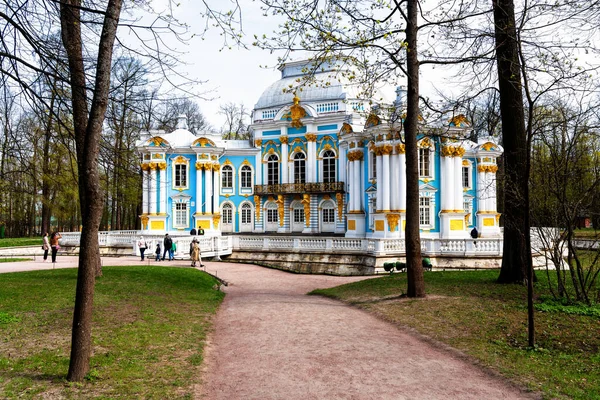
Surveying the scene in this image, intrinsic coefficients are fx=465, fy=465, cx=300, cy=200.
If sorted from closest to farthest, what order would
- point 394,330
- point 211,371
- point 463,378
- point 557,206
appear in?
point 463,378 < point 211,371 < point 394,330 < point 557,206

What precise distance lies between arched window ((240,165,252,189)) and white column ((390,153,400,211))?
13616 mm

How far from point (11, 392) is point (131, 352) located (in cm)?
176

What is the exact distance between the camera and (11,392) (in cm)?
470

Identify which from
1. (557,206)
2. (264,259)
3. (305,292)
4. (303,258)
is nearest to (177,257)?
(264,259)

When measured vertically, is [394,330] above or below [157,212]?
below

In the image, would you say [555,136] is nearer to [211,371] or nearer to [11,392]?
[211,371]

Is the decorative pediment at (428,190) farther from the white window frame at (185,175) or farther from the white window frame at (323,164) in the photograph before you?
the white window frame at (185,175)

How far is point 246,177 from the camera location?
3497cm

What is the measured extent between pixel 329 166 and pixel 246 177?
639 centimetres

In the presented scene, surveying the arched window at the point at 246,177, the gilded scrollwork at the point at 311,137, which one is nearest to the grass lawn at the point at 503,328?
the gilded scrollwork at the point at 311,137

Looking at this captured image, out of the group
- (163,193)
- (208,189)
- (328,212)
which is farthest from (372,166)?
(163,193)

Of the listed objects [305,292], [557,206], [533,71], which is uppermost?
[533,71]

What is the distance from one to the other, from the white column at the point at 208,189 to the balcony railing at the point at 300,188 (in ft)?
13.5

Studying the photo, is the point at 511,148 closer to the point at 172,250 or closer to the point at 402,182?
the point at 402,182
